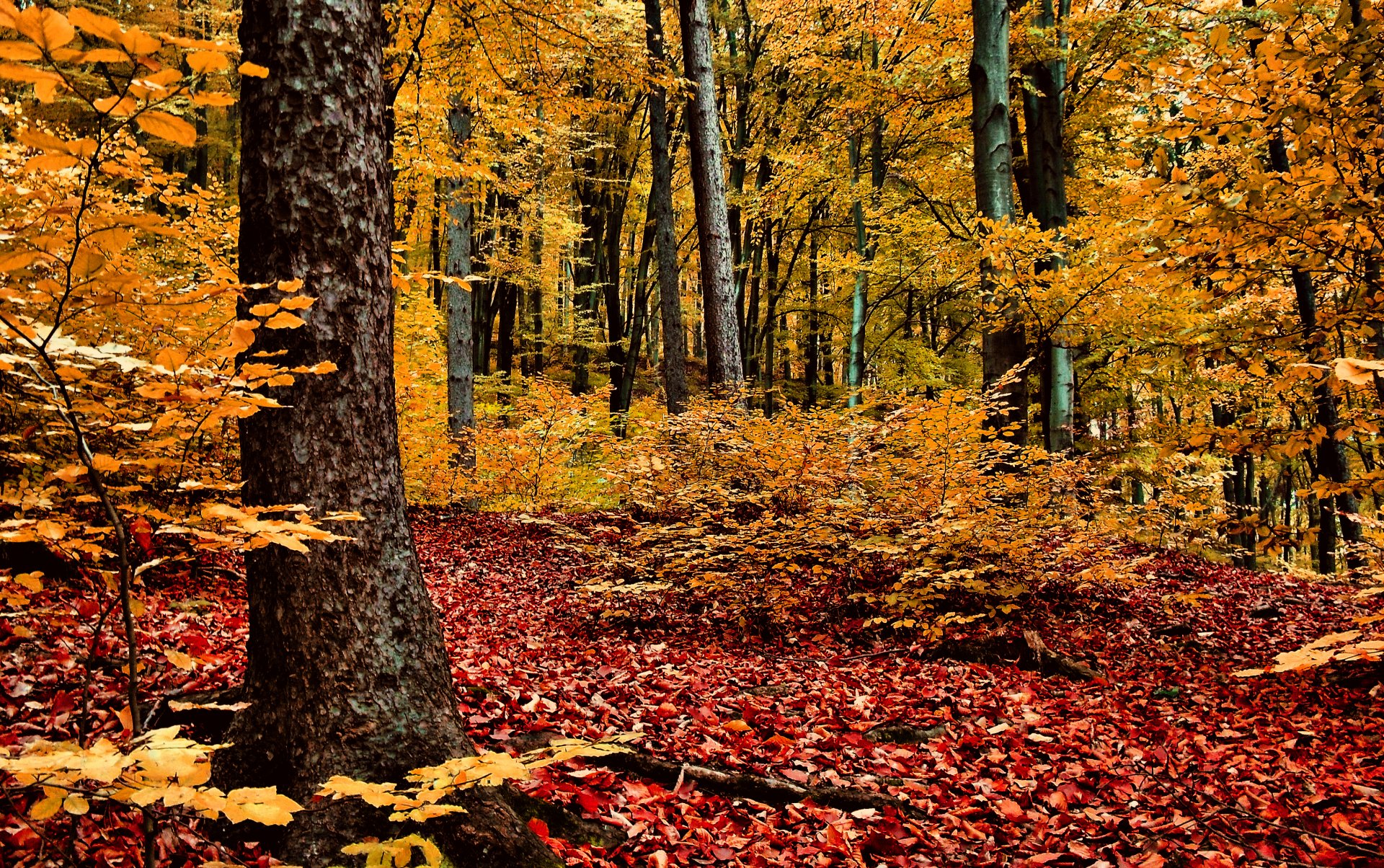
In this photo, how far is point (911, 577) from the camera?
5.35m

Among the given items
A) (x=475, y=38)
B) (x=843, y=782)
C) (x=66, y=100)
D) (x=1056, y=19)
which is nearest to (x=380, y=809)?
(x=843, y=782)

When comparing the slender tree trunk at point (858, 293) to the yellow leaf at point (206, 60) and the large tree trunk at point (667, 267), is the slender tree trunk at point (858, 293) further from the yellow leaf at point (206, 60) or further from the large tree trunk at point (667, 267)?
the yellow leaf at point (206, 60)

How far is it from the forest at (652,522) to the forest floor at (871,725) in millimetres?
29

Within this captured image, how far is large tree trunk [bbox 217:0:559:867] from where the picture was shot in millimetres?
2438

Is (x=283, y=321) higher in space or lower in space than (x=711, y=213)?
lower

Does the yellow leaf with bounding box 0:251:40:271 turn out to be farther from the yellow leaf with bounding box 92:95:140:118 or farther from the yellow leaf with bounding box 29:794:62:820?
the yellow leaf with bounding box 29:794:62:820

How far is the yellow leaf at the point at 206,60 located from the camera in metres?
1.38

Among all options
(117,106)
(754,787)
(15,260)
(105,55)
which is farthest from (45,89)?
(754,787)

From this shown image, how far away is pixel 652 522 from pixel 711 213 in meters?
3.63

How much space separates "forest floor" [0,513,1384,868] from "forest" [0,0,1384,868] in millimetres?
29

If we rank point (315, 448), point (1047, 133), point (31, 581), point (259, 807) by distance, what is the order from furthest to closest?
1. point (1047, 133)
2. point (315, 448)
3. point (31, 581)
4. point (259, 807)

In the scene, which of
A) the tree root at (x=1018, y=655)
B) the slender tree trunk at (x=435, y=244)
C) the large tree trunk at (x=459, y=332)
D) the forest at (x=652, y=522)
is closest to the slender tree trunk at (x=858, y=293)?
the forest at (x=652, y=522)

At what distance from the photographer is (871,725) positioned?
13.4ft

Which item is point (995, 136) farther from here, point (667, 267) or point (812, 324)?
point (812, 324)
